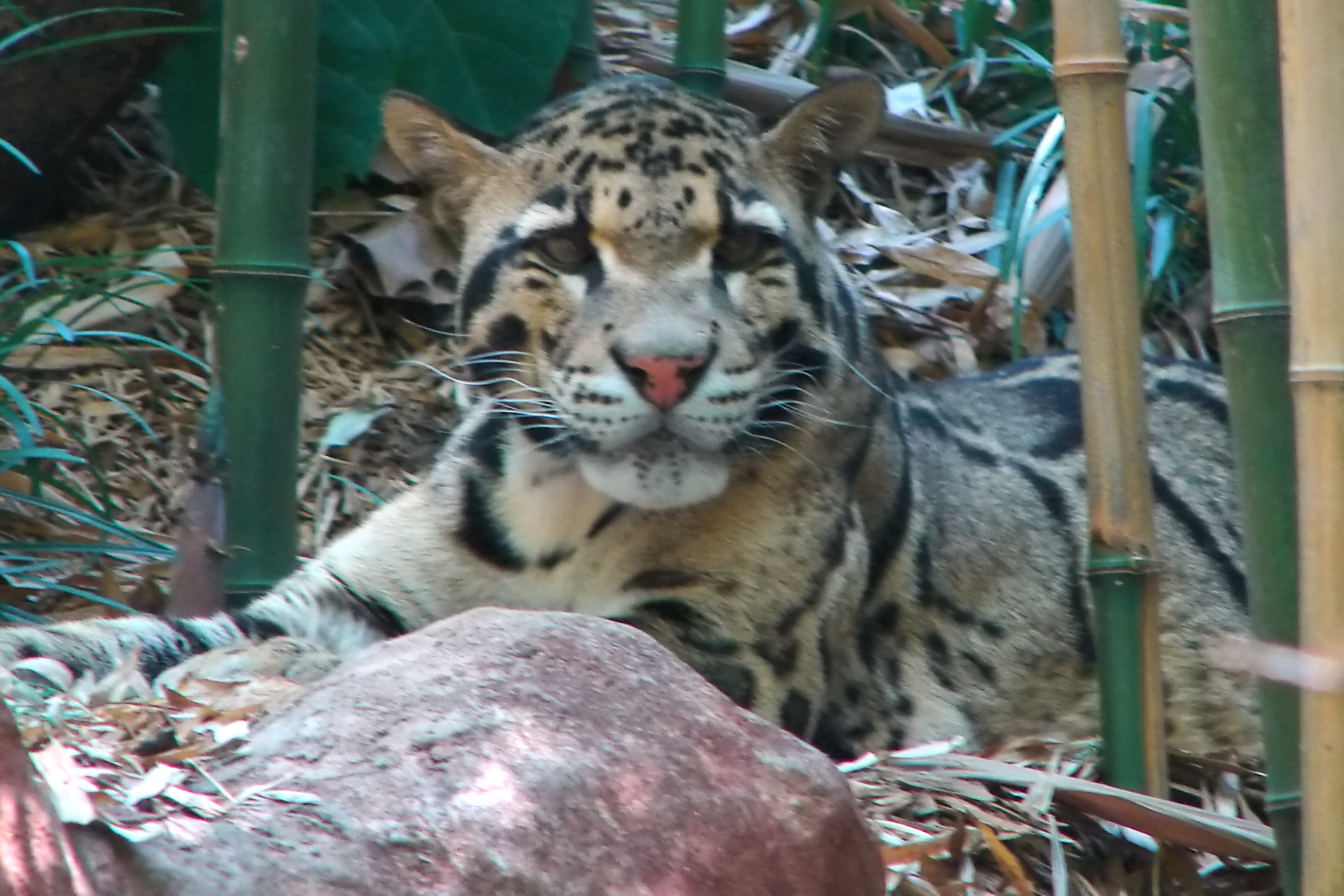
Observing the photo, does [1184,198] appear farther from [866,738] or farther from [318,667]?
[318,667]

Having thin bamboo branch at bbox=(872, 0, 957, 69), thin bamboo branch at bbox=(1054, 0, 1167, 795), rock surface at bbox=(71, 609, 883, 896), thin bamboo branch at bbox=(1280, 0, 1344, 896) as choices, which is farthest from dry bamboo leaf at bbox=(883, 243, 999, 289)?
thin bamboo branch at bbox=(1280, 0, 1344, 896)

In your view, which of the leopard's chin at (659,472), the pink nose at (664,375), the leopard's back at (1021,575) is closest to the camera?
the pink nose at (664,375)

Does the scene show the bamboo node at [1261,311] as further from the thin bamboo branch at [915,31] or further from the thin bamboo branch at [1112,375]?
Answer: the thin bamboo branch at [915,31]

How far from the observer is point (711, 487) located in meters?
3.25

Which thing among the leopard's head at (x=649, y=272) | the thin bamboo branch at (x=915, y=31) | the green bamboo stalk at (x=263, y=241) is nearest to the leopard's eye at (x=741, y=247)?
the leopard's head at (x=649, y=272)

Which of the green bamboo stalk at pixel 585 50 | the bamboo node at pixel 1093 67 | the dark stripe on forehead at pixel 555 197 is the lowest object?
the dark stripe on forehead at pixel 555 197

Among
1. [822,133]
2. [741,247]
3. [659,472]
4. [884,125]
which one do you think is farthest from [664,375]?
[884,125]

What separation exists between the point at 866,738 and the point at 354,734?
173 centimetres

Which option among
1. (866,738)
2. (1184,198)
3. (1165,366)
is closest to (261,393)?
(866,738)

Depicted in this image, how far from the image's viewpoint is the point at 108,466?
4.91m

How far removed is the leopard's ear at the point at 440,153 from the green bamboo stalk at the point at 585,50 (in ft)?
5.05

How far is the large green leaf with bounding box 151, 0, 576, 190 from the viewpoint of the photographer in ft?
16.3

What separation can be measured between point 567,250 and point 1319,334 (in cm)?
177

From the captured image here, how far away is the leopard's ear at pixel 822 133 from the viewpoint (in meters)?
3.52
